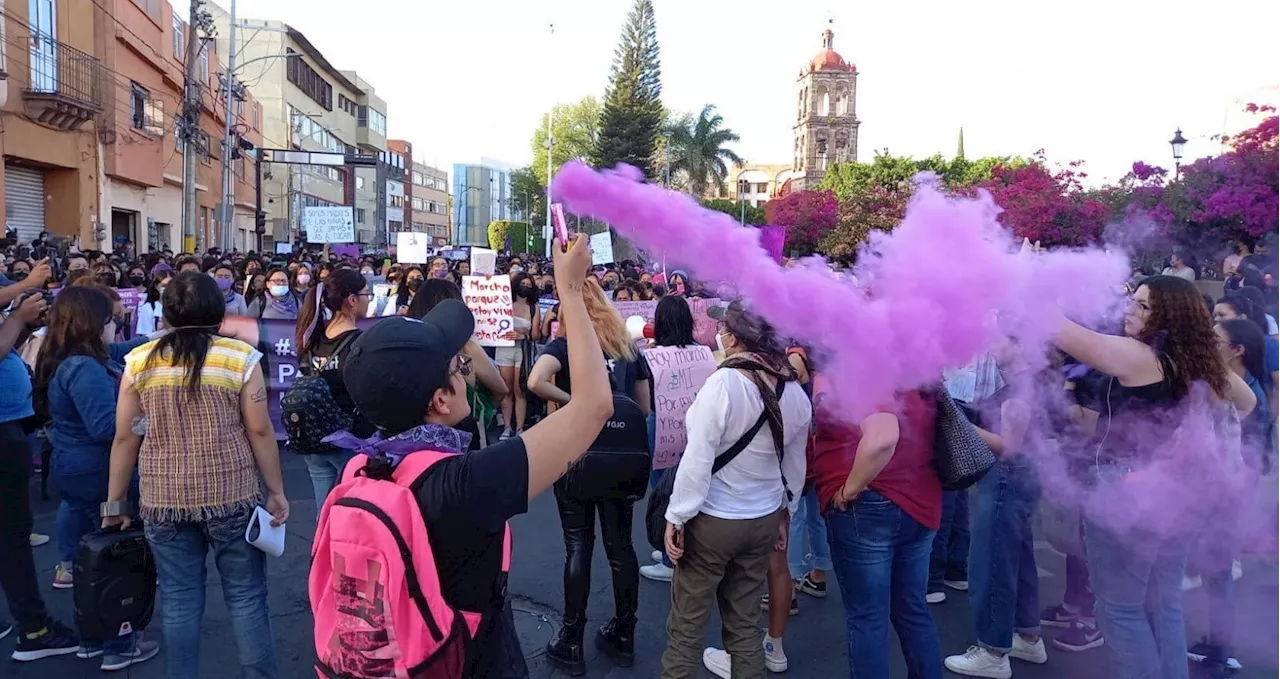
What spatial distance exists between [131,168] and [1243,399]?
85.0 feet

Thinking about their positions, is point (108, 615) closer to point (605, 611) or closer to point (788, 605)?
point (605, 611)

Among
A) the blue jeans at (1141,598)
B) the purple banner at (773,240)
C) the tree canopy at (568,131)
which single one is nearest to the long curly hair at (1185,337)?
the blue jeans at (1141,598)

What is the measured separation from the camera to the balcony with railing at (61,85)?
1684cm

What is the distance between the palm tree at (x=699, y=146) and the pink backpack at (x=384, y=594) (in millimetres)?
54005

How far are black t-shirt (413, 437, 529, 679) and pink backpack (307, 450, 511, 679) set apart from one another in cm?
4

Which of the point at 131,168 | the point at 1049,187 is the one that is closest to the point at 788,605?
the point at 1049,187

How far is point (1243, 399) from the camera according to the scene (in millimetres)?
3262

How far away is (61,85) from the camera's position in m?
18.0

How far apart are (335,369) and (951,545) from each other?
3960mm

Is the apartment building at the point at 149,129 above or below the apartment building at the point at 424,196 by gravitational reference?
below

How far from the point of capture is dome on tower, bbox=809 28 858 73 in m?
75.1

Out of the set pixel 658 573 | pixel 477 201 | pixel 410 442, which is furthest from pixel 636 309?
pixel 477 201

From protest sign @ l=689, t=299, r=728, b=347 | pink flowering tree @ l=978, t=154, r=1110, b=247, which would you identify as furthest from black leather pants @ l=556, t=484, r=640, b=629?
pink flowering tree @ l=978, t=154, r=1110, b=247

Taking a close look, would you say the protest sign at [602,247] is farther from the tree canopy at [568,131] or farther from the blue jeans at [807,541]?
the tree canopy at [568,131]
